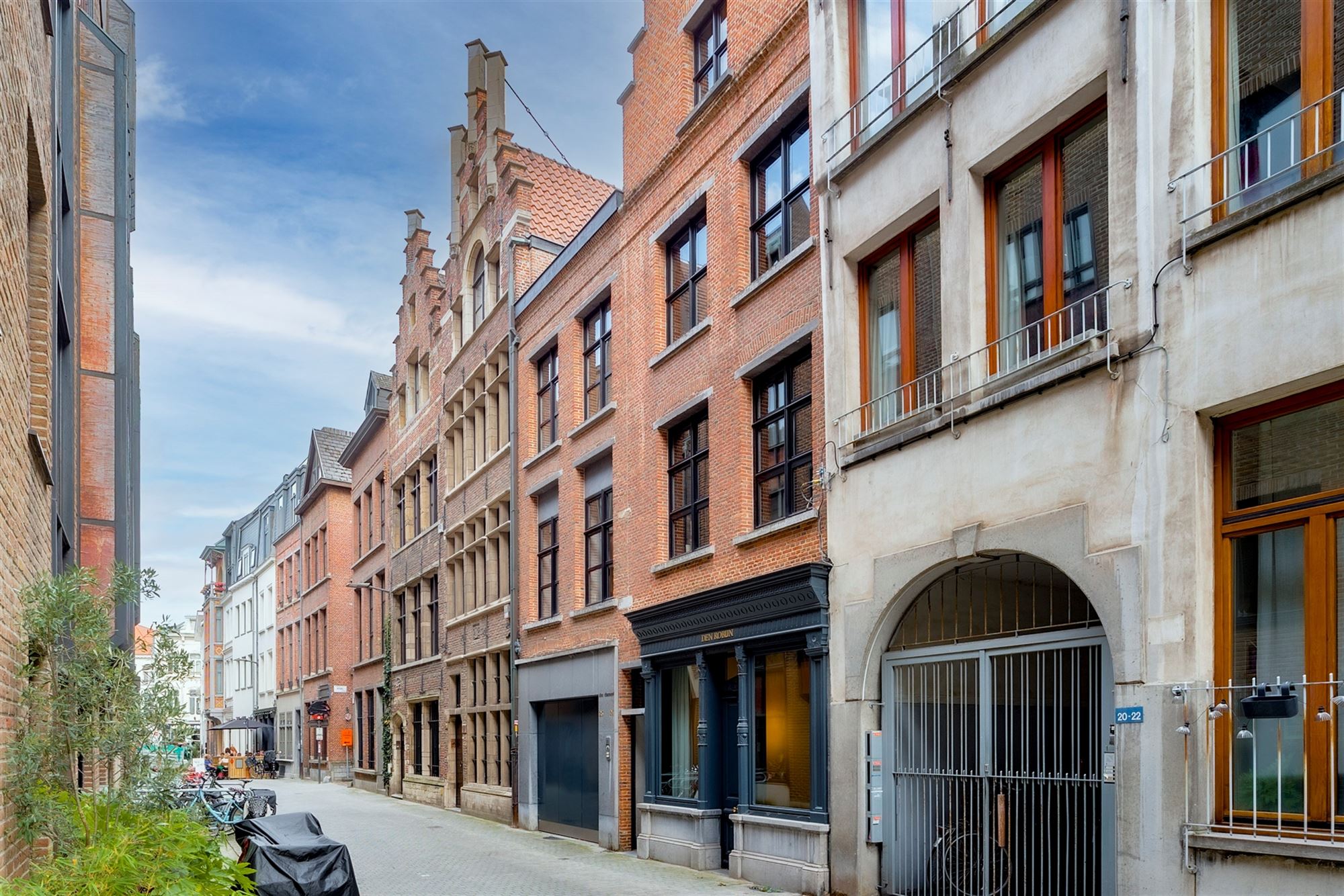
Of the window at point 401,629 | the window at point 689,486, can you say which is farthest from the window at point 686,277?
the window at point 401,629

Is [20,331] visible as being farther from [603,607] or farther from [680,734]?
[603,607]

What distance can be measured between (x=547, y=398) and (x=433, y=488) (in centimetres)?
1071

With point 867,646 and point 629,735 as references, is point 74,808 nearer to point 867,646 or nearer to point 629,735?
point 867,646

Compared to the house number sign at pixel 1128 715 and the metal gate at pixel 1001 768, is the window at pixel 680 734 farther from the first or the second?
the house number sign at pixel 1128 715

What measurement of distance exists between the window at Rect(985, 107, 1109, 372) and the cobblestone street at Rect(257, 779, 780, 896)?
7480mm

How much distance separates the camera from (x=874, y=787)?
532 inches

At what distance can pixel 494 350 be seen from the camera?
2830cm

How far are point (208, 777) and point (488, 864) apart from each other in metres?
13.0

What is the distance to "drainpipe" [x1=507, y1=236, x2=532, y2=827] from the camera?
2588 centimetres

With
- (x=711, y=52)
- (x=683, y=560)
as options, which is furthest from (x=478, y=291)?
(x=683, y=560)

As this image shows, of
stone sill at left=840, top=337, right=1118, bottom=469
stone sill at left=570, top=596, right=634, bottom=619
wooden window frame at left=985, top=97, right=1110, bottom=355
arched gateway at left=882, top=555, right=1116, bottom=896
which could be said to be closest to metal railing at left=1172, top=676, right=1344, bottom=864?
arched gateway at left=882, top=555, right=1116, bottom=896

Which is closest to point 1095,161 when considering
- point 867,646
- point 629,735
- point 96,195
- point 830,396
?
point 830,396

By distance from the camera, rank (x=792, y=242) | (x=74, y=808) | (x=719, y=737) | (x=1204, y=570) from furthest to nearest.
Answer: (x=719, y=737) < (x=792, y=242) < (x=1204, y=570) < (x=74, y=808)

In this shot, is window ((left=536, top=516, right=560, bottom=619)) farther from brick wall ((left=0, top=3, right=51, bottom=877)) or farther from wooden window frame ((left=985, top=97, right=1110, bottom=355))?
brick wall ((left=0, top=3, right=51, bottom=877))
